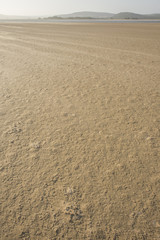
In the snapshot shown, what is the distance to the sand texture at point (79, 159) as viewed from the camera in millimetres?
1518

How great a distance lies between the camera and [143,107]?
3.26 m

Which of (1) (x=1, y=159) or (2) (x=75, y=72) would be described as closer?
(1) (x=1, y=159)

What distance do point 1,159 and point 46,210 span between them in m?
0.95

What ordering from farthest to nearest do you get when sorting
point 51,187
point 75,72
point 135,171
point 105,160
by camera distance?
point 75,72, point 105,160, point 135,171, point 51,187

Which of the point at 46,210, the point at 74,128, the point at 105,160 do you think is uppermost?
the point at 74,128

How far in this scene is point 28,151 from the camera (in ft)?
7.39

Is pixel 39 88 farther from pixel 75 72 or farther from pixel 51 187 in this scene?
pixel 51 187

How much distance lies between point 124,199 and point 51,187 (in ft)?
2.60

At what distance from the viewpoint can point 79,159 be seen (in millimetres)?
2145

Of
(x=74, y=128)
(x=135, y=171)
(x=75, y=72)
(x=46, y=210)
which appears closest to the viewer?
(x=46, y=210)

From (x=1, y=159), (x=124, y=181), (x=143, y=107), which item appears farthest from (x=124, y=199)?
(x=143, y=107)

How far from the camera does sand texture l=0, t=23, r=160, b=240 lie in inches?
59.7

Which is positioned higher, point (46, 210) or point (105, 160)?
point (105, 160)

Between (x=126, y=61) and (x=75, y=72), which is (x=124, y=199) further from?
(x=126, y=61)
